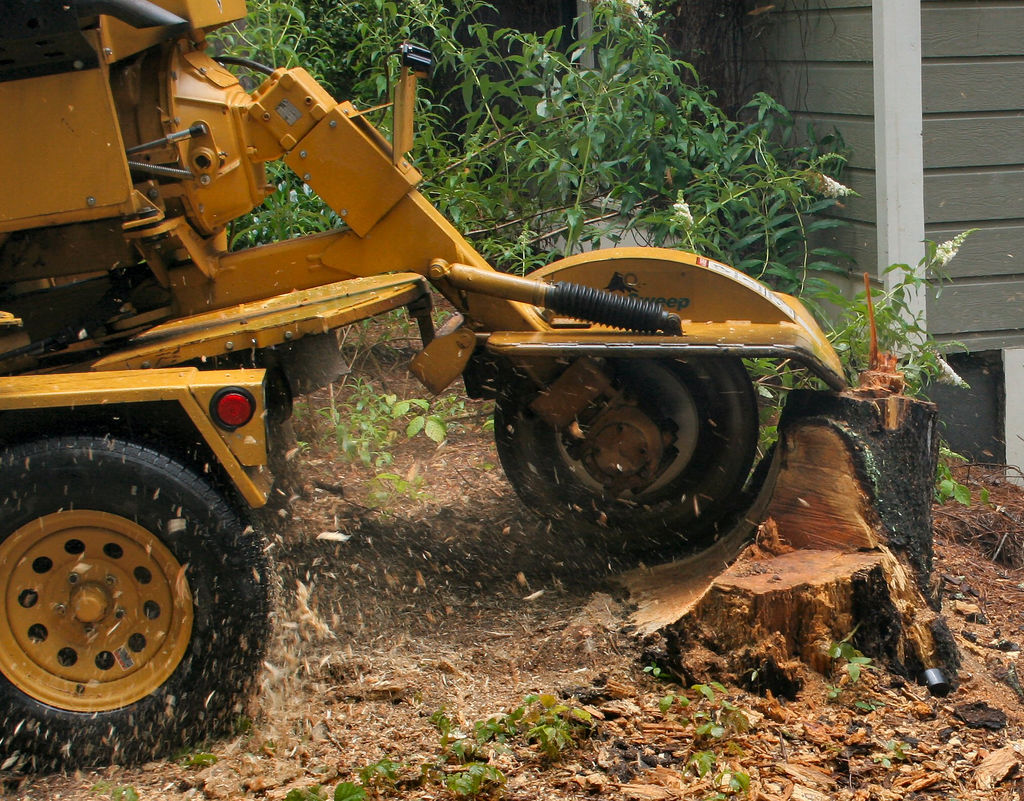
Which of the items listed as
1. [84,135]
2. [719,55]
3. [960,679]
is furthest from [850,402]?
[719,55]

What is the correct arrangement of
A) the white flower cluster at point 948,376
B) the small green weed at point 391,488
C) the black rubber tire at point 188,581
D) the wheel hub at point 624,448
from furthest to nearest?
the white flower cluster at point 948,376, the small green weed at point 391,488, the wheel hub at point 624,448, the black rubber tire at point 188,581

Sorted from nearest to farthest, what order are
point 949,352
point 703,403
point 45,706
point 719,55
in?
point 45,706, point 703,403, point 949,352, point 719,55

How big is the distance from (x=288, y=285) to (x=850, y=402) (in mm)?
2088

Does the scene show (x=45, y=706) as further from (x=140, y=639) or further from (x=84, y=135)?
(x=84, y=135)

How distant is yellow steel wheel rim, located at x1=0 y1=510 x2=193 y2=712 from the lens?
3225 mm

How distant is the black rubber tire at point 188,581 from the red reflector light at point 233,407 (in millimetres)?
202

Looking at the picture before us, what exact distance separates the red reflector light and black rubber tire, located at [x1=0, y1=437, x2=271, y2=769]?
0.20 metres

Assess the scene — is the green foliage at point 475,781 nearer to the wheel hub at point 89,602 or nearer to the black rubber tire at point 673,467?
the wheel hub at point 89,602

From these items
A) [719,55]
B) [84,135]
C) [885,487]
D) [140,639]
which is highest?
Result: [719,55]

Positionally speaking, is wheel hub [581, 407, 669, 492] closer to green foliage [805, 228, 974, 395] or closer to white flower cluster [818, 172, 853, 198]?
green foliage [805, 228, 974, 395]

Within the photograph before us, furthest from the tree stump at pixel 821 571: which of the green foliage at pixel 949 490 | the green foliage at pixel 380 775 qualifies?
the green foliage at pixel 949 490

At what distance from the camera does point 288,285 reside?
13.5ft

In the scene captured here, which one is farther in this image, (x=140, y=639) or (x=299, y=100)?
(x=299, y=100)

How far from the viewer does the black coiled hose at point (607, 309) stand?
3943 mm
